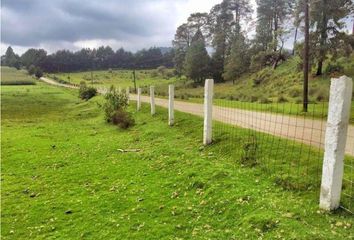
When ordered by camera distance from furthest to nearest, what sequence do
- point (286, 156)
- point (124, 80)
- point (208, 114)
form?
point (124, 80)
point (208, 114)
point (286, 156)

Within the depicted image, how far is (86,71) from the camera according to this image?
507ft

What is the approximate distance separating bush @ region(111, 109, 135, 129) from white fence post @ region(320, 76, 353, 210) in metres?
12.5

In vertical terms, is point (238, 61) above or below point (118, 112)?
above

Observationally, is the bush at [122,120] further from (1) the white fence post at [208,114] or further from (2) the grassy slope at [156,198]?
(1) the white fence post at [208,114]

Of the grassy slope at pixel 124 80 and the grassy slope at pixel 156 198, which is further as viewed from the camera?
the grassy slope at pixel 124 80

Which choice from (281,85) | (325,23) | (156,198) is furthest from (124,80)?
(156,198)

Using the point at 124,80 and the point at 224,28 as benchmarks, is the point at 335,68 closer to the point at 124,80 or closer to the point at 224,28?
the point at 224,28

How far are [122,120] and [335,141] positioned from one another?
13220 millimetres

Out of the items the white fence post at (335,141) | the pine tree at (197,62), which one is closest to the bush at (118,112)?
the white fence post at (335,141)

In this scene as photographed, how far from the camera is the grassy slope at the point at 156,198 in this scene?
566 centimetres

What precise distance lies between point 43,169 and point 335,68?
32989 mm

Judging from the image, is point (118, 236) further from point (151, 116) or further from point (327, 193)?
point (151, 116)

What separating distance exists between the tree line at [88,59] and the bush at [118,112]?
120527 millimetres

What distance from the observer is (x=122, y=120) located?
17.7 m
